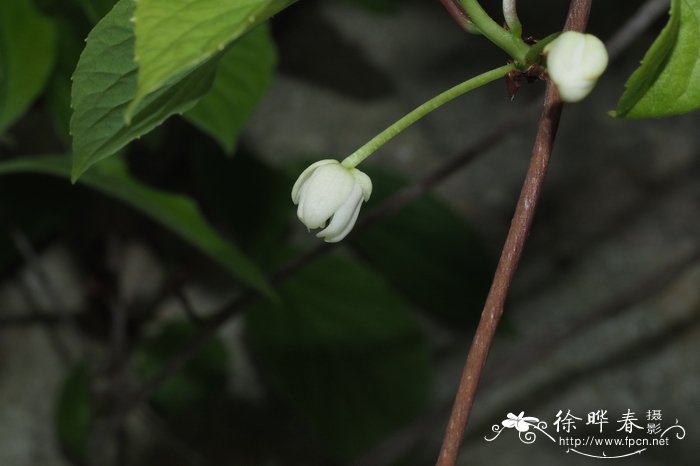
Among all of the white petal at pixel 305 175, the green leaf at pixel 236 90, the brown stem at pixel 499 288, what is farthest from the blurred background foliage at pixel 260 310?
the brown stem at pixel 499 288

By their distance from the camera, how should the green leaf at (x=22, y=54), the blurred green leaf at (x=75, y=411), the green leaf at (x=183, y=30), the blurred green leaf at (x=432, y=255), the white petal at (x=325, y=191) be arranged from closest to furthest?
the green leaf at (x=183, y=30), the white petal at (x=325, y=191), the green leaf at (x=22, y=54), the blurred green leaf at (x=75, y=411), the blurred green leaf at (x=432, y=255)

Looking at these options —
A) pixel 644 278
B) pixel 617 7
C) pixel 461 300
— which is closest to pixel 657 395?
pixel 644 278

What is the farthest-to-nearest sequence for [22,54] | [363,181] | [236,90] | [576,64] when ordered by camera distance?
[22,54]
[236,90]
[363,181]
[576,64]

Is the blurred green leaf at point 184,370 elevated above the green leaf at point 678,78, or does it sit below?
below

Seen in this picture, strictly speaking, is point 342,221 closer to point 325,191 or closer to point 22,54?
point 325,191

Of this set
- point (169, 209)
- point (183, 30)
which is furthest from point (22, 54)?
point (183, 30)

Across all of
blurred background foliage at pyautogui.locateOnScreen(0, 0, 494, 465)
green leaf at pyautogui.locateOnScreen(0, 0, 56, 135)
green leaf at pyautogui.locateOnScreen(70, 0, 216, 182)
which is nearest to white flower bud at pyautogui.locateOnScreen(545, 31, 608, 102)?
green leaf at pyautogui.locateOnScreen(70, 0, 216, 182)

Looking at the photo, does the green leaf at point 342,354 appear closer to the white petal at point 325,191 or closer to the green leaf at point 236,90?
the green leaf at point 236,90

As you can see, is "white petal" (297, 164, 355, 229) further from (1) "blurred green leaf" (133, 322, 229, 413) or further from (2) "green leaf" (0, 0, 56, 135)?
(1) "blurred green leaf" (133, 322, 229, 413)
